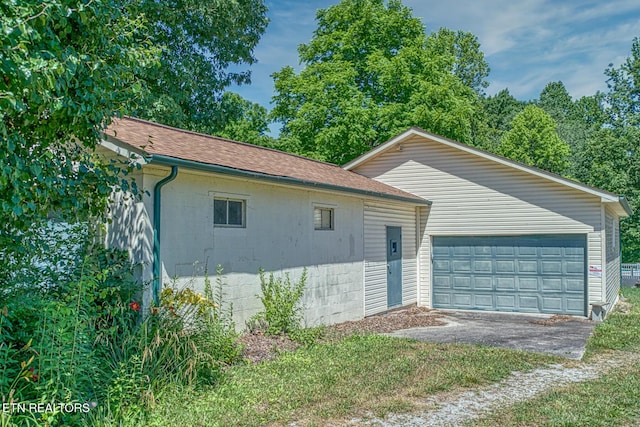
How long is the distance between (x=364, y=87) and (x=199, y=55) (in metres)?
9.93

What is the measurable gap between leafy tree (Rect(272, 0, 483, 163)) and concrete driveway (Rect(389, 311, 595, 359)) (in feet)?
39.1

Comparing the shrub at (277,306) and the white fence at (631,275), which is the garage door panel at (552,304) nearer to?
the shrub at (277,306)

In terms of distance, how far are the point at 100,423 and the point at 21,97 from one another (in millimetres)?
2739

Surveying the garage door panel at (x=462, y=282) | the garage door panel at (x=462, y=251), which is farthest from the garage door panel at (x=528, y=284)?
the garage door panel at (x=462, y=251)

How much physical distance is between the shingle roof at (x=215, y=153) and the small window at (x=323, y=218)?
643 mm

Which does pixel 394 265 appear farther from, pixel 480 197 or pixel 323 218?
pixel 323 218

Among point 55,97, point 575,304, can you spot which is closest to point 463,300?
point 575,304

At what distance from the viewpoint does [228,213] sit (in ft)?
25.7

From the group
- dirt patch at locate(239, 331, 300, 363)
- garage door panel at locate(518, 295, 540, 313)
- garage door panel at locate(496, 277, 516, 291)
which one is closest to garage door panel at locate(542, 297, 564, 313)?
garage door panel at locate(518, 295, 540, 313)

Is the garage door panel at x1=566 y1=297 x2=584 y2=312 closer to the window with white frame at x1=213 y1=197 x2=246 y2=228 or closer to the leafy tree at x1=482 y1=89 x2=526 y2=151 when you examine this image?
the window with white frame at x1=213 y1=197 x2=246 y2=228

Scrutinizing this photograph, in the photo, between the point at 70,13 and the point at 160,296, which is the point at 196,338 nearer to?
the point at 160,296

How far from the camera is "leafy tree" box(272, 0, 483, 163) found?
2266 centimetres

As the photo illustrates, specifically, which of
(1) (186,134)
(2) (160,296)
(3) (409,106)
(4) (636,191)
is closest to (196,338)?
(2) (160,296)

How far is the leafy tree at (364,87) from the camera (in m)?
22.7
